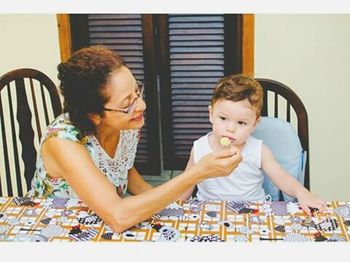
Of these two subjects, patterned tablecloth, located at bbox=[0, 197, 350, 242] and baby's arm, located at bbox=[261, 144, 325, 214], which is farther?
baby's arm, located at bbox=[261, 144, 325, 214]

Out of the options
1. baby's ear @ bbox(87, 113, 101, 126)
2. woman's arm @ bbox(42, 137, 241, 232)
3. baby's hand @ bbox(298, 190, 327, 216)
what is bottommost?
baby's hand @ bbox(298, 190, 327, 216)

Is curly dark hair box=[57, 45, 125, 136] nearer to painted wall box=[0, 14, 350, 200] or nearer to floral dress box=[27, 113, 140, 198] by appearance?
floral dress box=[27, 113, 140, 198]

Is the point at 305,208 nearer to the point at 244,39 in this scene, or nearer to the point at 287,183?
the point at 287,183

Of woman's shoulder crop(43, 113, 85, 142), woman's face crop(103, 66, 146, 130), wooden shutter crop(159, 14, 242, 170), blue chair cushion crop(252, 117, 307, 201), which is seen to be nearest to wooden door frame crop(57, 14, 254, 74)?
wooden shutter crop(159, 14, 242, 170)

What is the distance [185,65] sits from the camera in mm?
2908

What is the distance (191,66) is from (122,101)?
4.45ft

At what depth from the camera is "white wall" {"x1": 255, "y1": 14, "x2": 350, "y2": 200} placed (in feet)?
8.40

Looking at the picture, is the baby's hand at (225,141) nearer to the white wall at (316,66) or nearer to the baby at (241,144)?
the baby at (241,144)

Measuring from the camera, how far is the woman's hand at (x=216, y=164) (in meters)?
1.42

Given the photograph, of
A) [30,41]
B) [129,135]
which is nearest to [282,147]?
[129,135]

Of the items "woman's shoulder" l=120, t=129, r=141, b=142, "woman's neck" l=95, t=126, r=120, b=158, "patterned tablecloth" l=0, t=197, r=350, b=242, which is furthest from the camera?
"woman's shoulder" l=120, t=129, r=141, b=142
